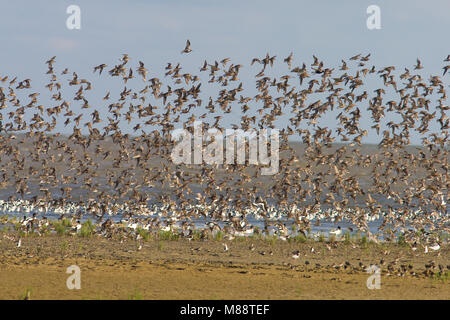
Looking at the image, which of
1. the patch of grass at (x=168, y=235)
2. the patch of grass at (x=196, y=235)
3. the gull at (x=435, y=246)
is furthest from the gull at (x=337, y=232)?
the patch of grass at (x=168, y=235)

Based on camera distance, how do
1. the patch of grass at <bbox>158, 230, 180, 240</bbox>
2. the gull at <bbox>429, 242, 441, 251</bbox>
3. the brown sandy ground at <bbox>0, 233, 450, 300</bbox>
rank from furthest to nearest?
the patch of grass at <bbox>158, 230, 180, 240</bbox>, the gull at <bbox>429, 242, 441, 251</bbox>, the brown sandy ground at <bbox>0, 233, 450, 300</bbox>

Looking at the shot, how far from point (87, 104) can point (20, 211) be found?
15.4 metres

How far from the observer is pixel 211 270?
2172cm

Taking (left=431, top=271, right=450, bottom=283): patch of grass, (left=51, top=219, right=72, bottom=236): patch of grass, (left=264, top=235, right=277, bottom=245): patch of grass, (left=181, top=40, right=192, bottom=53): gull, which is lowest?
(left=431, top=271, right=450, bottom=283): patch of grass

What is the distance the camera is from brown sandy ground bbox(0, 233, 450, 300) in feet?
59.1

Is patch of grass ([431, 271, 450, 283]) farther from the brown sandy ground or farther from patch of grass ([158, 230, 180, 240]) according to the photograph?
patch of grass ([158, 230, 180, 240])

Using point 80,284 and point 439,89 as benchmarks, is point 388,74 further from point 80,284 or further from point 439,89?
point 80,284

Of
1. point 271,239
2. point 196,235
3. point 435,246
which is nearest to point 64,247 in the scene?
point 196,235

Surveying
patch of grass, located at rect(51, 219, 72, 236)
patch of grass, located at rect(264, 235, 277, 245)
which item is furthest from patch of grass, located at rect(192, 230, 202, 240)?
patch of grass, located at rect(51, 219, 72, 236)

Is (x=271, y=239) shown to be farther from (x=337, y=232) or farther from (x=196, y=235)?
(x=337, y=232)

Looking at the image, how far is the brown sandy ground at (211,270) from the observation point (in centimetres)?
1802

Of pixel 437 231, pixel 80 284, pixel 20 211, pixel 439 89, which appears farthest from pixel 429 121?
pixel 20 211

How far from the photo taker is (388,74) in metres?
27.8

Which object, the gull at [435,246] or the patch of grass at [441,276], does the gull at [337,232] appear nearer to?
the gull at [435,246]
